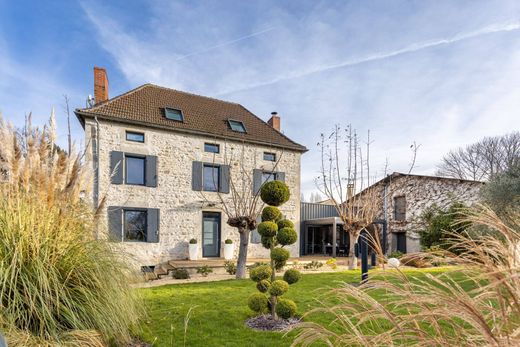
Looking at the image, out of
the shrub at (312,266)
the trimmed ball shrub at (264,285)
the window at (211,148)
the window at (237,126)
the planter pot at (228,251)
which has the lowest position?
the shrub at (312,266)

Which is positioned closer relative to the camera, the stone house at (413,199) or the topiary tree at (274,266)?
the topiary tree at (274,266)

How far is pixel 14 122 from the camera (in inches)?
128

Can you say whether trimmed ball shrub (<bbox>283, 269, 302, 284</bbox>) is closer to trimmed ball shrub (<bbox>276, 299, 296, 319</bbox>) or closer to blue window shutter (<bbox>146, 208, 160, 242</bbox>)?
trimmed ball shrub (<bbox>276, 299, 296, 319</bbox>)

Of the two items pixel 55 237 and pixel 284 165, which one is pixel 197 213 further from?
pixel 55 237

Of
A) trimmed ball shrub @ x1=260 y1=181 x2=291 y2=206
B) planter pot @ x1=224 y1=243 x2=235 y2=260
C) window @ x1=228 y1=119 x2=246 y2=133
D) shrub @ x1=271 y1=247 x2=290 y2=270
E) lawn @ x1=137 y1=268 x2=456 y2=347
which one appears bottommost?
planter pot @ x1=224 y1=243 x2=235 y2=260

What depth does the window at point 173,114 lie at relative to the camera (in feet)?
38.8

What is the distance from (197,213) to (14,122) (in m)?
8.42

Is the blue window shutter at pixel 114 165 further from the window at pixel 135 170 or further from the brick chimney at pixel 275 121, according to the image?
the brick chimney at pixel 275 121

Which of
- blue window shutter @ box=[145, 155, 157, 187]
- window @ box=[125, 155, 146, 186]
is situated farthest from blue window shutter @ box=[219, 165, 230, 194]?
window @ box=[125, 155, 146, 186]

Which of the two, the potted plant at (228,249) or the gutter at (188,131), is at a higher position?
the gutter at (188,131)

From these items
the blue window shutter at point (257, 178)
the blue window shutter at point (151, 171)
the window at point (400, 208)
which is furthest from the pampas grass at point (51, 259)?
the window at point (400, 208)

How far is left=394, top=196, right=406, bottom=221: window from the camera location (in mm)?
15000

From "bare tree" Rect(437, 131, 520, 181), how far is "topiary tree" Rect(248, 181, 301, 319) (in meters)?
21.7

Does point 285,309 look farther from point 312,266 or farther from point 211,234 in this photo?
point 211,234
